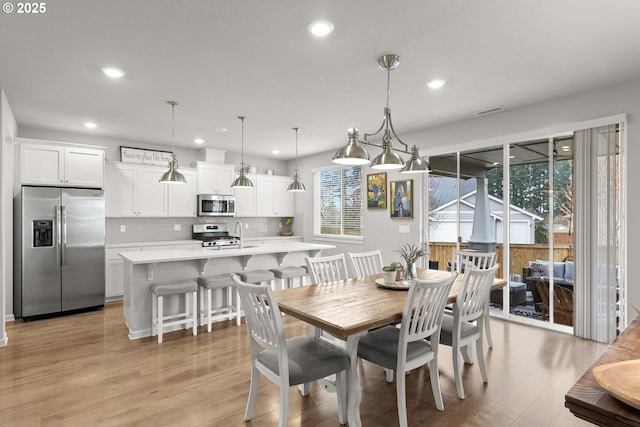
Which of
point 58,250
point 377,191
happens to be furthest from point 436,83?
point 58,250

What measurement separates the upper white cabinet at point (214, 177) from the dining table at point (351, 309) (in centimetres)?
404

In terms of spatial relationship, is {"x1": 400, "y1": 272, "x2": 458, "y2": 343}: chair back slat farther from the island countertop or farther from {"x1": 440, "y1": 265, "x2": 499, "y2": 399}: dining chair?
the island countertop

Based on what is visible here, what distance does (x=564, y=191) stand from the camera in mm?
3938

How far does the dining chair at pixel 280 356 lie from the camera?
195 cm

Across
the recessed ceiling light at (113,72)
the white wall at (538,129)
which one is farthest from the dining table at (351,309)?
the recessed ceiling light at (113,72)

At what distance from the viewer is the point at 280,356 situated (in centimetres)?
195

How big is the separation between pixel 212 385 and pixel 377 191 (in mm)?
3966

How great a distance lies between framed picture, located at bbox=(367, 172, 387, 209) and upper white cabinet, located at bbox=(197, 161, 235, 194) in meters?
2.61

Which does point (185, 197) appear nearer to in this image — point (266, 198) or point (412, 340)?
point (266, 198)

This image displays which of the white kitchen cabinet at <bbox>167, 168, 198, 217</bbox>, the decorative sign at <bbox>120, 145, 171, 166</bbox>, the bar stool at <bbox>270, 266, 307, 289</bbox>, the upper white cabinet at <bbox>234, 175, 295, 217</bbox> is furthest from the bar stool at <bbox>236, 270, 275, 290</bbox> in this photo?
the decorative sign at <bbox>120, 145, 171, 166</bbox>

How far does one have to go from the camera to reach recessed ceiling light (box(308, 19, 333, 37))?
Result: 91.6 inches

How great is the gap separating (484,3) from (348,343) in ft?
7.27

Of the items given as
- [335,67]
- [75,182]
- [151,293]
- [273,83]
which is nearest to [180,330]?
[151,293]

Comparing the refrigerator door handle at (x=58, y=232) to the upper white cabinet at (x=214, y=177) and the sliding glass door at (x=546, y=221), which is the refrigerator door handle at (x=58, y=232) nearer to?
the upper white cabinet at (x=214, y=177)
